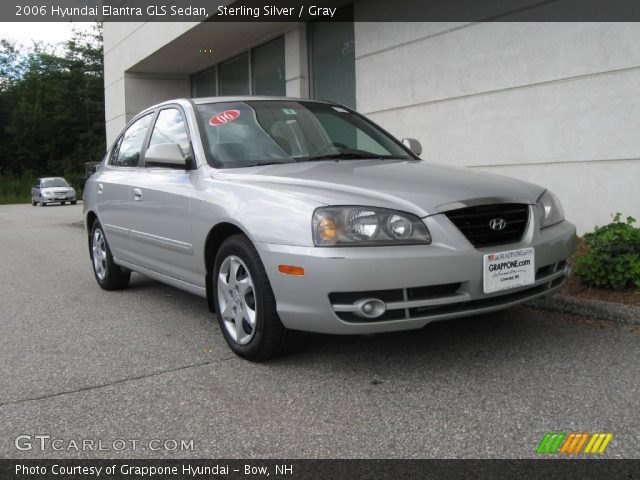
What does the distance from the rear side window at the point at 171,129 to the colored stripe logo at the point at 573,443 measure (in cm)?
298

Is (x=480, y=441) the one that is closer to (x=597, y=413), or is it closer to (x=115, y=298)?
(x=597, y=413)

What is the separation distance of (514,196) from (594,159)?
150 inches

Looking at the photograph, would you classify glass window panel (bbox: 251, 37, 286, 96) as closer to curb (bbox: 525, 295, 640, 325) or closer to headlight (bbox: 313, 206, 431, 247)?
curb (bbox: 525, 295, 640, 325)

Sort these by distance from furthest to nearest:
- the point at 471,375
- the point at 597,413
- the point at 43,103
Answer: the point at 43,103 < the point at 471,375 < the point at 597,413

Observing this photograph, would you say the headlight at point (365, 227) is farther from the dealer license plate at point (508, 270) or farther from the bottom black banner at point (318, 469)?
the bottom black banner at point (318, 469)

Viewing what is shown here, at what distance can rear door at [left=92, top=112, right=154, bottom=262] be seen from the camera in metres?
5.39

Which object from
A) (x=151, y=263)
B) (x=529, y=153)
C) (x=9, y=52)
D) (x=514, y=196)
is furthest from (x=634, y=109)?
(x=9, y=52)

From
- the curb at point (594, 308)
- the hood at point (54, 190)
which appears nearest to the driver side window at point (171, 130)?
the curb at point (594, 308)

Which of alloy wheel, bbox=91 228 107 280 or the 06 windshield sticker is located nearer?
the 06 windshield sticker

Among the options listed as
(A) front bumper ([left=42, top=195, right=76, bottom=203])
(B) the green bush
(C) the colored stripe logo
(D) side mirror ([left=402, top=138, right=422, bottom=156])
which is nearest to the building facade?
(B) the green bush

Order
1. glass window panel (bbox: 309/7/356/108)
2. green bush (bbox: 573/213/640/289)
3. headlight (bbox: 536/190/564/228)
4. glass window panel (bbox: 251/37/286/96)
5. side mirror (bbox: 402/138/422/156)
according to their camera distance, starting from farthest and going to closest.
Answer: glass window panel (bbox: 251/37/286/96) → glass window panel (bbox: 309/7/356/108) → side mirror (bbox: 402/138/422/156) → green bush (bbox: 573/213/640/289) → headlight (bbox: 536/190/564/228)

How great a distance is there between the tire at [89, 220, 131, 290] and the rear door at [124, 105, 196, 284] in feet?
2.92

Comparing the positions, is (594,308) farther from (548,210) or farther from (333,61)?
(333,61)

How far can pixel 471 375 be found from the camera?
11.2 ft
